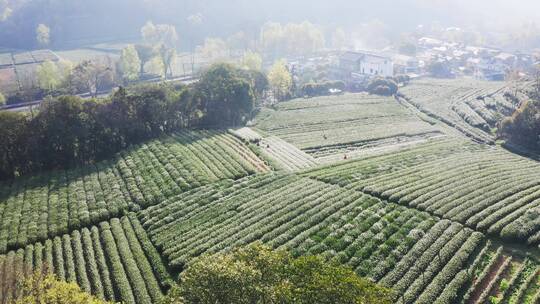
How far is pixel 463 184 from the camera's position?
49031mm

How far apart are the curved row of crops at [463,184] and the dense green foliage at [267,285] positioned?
2159 cm

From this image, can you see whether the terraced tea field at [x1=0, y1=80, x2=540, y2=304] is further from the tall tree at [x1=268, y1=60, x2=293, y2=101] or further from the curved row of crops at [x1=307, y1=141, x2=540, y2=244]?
the tall tree at [x1=268, y1=60, x2=293, y2=101]

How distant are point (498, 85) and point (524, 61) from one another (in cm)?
5528

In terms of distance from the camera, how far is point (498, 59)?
153m

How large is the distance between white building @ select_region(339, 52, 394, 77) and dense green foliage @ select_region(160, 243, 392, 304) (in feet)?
384

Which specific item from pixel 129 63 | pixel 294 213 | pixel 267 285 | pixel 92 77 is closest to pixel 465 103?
pixel 294 213

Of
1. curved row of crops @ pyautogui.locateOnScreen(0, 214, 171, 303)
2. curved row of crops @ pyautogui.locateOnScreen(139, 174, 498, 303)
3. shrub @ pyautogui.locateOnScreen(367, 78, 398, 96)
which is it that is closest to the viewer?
curved row of crops @ pyautogui.locateOnScreen(139, 174, 498, 303)

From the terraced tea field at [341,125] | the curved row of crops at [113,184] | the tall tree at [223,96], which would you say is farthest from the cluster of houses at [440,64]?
the curved row of crops at [113,184]

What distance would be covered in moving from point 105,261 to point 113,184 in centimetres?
1633

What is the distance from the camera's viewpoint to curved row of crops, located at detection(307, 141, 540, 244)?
4022cm

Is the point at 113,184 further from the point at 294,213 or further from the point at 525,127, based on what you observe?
the point at 525,127

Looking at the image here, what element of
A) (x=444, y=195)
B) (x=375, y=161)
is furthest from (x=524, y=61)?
(x=444, y=195)

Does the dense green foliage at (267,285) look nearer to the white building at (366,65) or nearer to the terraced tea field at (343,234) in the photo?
the terraced tea field at (343,234)

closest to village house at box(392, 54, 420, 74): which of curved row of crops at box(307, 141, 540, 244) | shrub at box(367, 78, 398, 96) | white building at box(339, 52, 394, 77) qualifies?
white building at box(339, 52, 394, 77)
